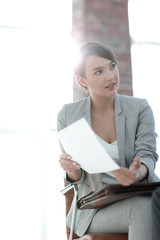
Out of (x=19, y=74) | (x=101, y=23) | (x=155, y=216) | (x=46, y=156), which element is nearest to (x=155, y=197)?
(x=155, y=216)

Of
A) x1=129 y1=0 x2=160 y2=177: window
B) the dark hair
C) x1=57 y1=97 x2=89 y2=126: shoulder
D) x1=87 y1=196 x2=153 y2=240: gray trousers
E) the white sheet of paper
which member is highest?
x1=129 y1=0 x2=160 y2=177: window

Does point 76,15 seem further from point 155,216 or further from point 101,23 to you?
point 155,216

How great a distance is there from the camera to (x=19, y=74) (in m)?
2.84

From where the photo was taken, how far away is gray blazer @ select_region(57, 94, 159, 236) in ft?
4.87

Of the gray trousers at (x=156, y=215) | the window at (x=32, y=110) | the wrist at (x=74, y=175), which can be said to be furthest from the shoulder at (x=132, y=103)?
the window at (x=32, y=110)

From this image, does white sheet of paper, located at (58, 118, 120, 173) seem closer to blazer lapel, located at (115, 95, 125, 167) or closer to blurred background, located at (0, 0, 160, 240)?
blazer lapel, located at (115, 95, 125, 167)

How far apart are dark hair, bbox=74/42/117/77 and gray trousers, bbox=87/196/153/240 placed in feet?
2.60

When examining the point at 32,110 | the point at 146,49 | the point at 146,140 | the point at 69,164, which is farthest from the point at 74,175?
the point at 146,49

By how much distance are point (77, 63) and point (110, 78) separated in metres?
0.27

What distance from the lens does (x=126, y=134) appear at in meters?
1.63

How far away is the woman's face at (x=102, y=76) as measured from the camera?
1.72 m

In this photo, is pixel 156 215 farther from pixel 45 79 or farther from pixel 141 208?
pixel 45 79

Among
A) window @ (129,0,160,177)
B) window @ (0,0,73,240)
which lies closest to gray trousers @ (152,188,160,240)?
window @ (0,0,73,240)

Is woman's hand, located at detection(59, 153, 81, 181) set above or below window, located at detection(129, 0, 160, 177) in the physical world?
below
